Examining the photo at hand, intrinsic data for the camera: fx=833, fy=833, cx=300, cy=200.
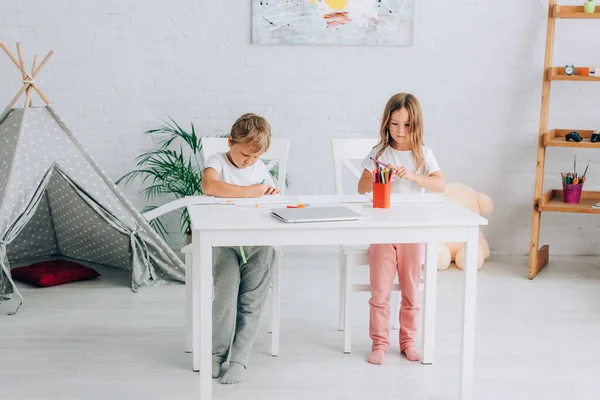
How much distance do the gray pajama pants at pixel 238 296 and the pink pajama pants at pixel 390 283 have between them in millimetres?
373

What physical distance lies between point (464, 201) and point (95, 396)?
7.51 ft

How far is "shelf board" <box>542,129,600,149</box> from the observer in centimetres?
398

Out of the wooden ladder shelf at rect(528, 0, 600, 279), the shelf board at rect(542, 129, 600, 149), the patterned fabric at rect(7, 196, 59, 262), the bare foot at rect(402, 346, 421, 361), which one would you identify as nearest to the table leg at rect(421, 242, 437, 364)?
the bare foot at rect(402, 346, 421, 361)

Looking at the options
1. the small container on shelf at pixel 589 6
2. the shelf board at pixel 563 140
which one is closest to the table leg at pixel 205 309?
the shelf board at pixel 563 140

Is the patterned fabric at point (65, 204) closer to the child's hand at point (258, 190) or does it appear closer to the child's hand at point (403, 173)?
the child's hand at point (258, 190)

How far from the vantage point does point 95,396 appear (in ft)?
8.49

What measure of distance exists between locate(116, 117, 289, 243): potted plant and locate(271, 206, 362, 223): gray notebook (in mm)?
1733

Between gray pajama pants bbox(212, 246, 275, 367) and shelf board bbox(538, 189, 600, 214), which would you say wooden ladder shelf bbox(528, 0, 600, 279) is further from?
gray pajama pants bbox(212, 246, 275, 367)

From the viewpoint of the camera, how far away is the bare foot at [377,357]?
9.45 feet

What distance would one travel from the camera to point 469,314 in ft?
8.28

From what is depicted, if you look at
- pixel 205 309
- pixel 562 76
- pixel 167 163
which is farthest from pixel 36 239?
pixel 562 76

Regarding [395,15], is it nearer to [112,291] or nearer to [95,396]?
[112,291]

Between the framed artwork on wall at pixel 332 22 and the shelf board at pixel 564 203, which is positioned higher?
the framed artwork on wall at pixel 332 22

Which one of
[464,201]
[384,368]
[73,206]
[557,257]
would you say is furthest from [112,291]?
[557,257]
